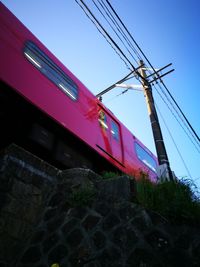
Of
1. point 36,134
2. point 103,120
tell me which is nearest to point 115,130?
point 103,120

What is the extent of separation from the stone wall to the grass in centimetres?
13

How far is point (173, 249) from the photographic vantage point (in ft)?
8.91

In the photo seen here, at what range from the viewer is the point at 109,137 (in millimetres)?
6453

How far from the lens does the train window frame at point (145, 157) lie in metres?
8.13

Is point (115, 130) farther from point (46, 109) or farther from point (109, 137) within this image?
point (46, 109)

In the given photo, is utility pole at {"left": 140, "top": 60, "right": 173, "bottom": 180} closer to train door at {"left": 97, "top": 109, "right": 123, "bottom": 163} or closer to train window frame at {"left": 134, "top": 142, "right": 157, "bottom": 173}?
train door at {"left": 97, "top": 109, "right": 123, "bottom": 163}

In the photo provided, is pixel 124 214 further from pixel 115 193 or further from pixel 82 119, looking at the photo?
pixel 82 119

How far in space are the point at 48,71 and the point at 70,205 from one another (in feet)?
9.10

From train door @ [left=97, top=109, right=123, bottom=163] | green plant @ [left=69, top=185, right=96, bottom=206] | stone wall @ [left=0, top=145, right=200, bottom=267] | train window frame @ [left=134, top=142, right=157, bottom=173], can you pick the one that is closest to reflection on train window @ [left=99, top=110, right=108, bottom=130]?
train door @ [left=97, top=109, right=123, bottom=163]

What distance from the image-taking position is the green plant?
146 inches

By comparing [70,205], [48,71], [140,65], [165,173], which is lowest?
[70,205]

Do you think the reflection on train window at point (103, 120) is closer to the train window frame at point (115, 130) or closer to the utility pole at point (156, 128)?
Result: the train window frame at point (115, 130)

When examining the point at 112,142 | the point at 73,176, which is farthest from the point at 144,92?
the point at 73,176

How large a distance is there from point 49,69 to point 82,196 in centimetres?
280
